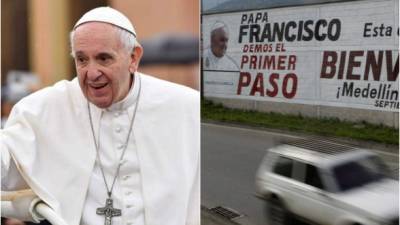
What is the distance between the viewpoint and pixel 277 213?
1203mm

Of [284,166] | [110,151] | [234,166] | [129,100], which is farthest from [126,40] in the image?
[284,166]

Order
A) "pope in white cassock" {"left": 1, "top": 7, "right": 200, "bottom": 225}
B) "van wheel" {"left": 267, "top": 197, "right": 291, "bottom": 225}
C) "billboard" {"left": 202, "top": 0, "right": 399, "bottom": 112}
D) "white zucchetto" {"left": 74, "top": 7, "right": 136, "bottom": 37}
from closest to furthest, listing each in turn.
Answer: "billboard" {"left": 202, "top": 0, "right": 399, "bottom": 112} < "van wheel" {"left": 267, "top": 197, "right": 291, "bottom": 225} < "white zucchetto" {"left": 74, "top": 7, "right": 136, "bottom": 37} < "pope in white cassock" {"left": 1, "top": 7, "right": 200, "bottom": 225}

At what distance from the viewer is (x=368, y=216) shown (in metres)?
1.04

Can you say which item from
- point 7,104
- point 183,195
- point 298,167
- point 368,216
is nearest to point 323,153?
point 298,167

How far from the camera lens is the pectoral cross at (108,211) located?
5.15ft

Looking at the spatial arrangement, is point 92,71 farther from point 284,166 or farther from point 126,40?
point 284,166

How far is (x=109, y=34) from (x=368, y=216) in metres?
0.87

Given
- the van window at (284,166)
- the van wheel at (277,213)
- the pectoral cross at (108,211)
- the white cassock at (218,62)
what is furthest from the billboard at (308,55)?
the pectoral cross at (108,211)

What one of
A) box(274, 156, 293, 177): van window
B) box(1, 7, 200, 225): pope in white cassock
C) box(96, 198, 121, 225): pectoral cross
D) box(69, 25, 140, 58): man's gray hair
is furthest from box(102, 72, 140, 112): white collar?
box(274, 156, 293, 177): van window

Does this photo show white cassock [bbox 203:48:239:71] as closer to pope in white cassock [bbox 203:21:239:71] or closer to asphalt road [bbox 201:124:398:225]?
pope in white cassock [bbox 203:21:239:71]

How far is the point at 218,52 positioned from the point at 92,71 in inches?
15.3

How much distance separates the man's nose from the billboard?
0.33 meters

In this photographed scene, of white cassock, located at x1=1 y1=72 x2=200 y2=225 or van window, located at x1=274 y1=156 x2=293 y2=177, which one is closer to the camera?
van window, located at x1=274 y1=156 x2=293 y2=177

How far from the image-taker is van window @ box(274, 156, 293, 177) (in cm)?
115
